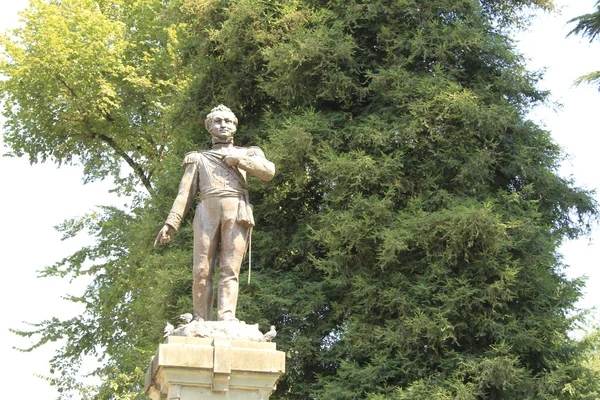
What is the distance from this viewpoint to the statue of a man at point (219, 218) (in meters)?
8.54

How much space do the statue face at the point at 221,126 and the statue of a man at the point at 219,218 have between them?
14cm

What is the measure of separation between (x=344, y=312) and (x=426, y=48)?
4777 mm

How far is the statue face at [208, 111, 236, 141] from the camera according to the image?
8945 millimetres

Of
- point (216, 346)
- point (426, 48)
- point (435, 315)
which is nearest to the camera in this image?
point (216, 346)

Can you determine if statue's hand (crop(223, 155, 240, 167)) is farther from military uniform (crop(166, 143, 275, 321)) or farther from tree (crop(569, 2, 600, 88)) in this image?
tree (crop(569, 2, 600, 88))

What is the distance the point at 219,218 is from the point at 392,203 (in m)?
7.35

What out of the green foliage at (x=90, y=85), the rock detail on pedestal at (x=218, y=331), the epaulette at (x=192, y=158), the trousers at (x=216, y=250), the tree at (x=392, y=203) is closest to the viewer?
the rock detail on pedestal at (x=218, y=331)

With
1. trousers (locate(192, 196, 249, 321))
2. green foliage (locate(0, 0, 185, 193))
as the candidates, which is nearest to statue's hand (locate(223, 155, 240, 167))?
trousers (locate(192, 196, 249, 321))

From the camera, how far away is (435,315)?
14.5 metres

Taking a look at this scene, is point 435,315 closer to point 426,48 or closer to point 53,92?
point 426,48

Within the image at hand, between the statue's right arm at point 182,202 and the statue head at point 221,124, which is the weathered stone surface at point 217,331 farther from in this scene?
the statue head at point 221,124

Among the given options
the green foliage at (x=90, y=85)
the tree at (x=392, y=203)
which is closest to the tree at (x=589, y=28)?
the tree at (x=392, y=203)

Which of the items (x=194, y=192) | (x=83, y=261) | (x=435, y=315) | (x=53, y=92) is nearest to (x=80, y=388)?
(x=83, y=261)

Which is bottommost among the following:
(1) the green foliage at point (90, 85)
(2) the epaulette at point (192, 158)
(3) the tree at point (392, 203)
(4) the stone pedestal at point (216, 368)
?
(4) the stone pedestal at point (216, 368)
